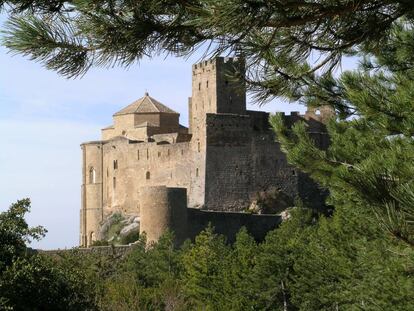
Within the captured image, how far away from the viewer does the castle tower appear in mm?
52438

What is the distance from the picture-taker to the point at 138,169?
2000 inches

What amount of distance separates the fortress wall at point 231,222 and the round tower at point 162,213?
3.40 ft

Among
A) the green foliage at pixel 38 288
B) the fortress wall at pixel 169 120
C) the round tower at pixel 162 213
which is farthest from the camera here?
the fortress wall at pixel 169 120

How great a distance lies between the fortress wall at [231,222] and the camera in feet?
135

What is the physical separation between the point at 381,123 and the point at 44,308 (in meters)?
6.32

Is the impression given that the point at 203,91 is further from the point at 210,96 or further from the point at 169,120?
the point at 169,120

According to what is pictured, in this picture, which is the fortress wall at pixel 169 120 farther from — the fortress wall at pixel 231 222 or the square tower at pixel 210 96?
the fortress wall at pixel 231 222

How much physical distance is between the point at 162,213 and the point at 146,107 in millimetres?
18187

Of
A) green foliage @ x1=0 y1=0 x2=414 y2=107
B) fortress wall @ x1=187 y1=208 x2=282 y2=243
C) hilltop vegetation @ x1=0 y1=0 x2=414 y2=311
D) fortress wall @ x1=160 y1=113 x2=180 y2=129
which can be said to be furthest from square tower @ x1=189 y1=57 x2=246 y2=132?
green foliage @ x1=0 y1=0 x2=414 y2=107

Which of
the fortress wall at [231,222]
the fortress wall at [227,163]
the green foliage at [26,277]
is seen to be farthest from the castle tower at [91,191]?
the green foliage at [26,277]

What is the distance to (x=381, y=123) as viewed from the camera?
41.4 ft

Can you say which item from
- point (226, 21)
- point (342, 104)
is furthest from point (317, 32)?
point (342, 104)

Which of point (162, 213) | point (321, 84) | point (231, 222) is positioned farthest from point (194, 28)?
point (231, 222)

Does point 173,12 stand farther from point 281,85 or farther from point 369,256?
point 369,256
